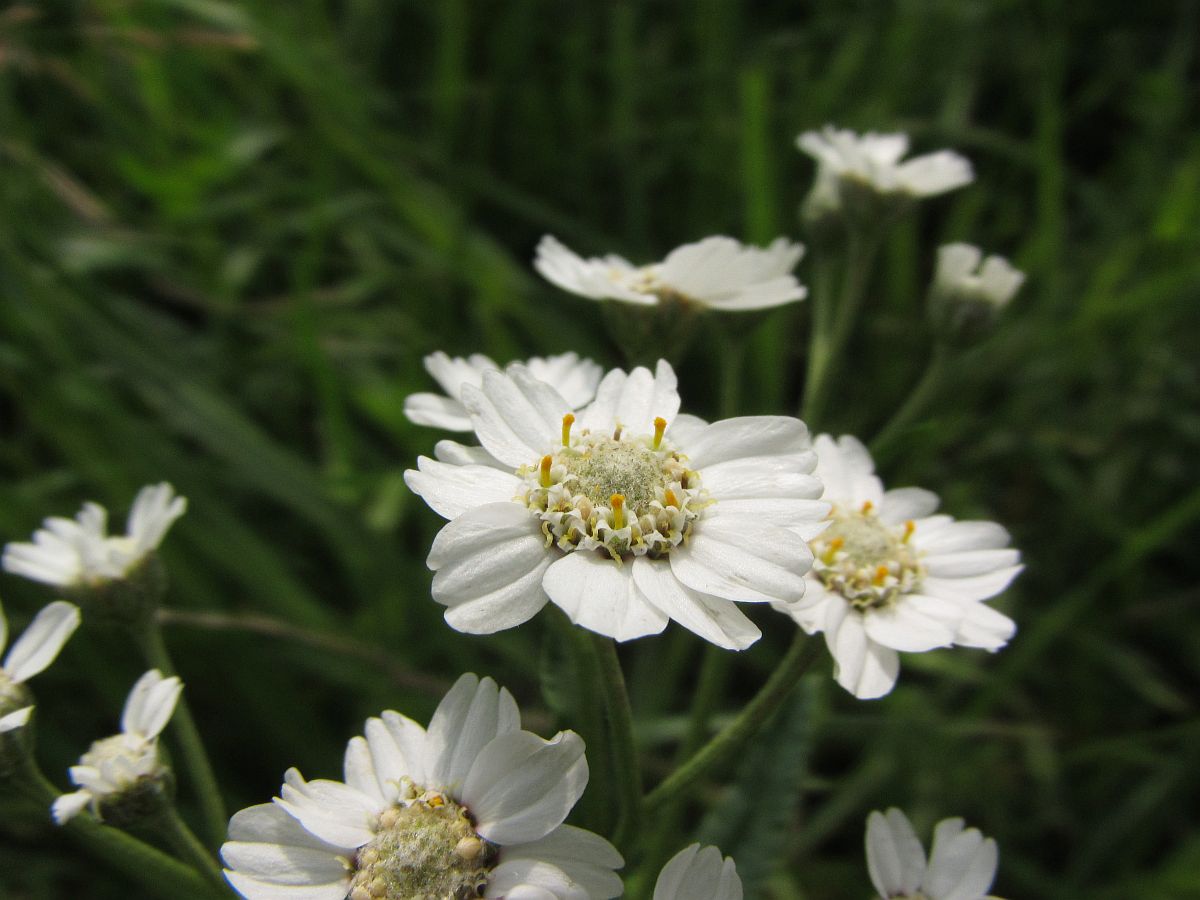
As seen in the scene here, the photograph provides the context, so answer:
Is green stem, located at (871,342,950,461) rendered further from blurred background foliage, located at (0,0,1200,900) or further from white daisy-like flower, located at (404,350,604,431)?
white daisy-like flower, located at (404,350,604,431)

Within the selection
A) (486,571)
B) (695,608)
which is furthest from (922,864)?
(486,571)

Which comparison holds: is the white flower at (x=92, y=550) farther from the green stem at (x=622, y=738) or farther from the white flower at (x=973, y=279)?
the white flower at (x=973, y=279)

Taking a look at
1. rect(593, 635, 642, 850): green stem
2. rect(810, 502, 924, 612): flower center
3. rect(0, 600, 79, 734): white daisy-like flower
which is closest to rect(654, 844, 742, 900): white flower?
rect(593, 635, 642, 850): green stem

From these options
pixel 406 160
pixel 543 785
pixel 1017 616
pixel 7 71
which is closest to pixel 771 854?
pixel 543 785

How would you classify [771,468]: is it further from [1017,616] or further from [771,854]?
[1017,616]

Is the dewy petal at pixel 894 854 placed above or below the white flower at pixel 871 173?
below

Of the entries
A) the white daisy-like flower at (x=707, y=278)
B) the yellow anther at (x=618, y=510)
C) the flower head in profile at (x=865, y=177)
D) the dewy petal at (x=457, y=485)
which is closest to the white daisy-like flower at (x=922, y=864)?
the yellow anther at (x=618, y=510)

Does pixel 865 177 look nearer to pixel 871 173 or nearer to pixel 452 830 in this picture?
pixel 871 173
